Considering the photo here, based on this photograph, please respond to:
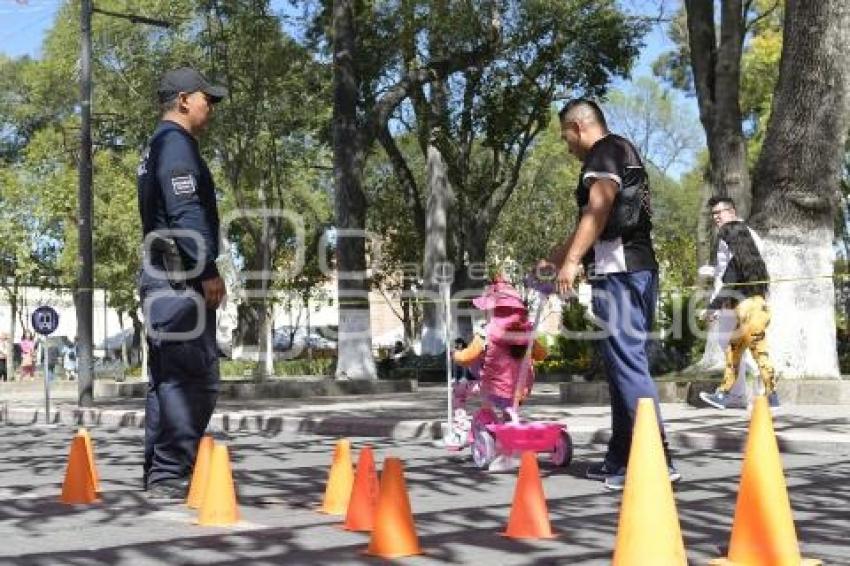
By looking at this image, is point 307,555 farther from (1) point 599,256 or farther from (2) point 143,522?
(1) point 599,256

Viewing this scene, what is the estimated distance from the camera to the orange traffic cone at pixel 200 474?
5.92m

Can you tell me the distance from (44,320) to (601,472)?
11.9 m

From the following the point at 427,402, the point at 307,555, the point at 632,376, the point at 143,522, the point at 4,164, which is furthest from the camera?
the point at 4,164

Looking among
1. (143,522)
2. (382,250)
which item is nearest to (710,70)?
(143,522)

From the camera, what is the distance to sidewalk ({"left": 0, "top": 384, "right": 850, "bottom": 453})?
9.55m

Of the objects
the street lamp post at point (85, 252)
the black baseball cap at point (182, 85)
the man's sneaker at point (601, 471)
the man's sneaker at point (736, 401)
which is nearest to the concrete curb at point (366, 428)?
the street lamp post at point (85, 252)

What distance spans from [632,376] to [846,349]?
1920cm

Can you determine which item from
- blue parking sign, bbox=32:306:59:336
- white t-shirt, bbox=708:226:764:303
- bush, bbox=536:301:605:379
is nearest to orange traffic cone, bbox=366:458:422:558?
white t-shirt, bbox=708:226:764:303

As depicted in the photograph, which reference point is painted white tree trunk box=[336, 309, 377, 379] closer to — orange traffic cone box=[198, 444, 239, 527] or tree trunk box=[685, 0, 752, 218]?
tree trunk box=[685, 0, 752, 218]

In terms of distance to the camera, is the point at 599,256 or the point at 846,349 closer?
the point at 599,256

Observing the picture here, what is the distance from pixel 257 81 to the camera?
89.7 feet

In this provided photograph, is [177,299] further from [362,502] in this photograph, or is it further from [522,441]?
[522,441]

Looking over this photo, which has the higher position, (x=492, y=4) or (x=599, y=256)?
(x=492, y=4)

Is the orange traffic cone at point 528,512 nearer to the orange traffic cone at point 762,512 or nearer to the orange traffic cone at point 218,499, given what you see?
the orange traffic cone at point 762,512
